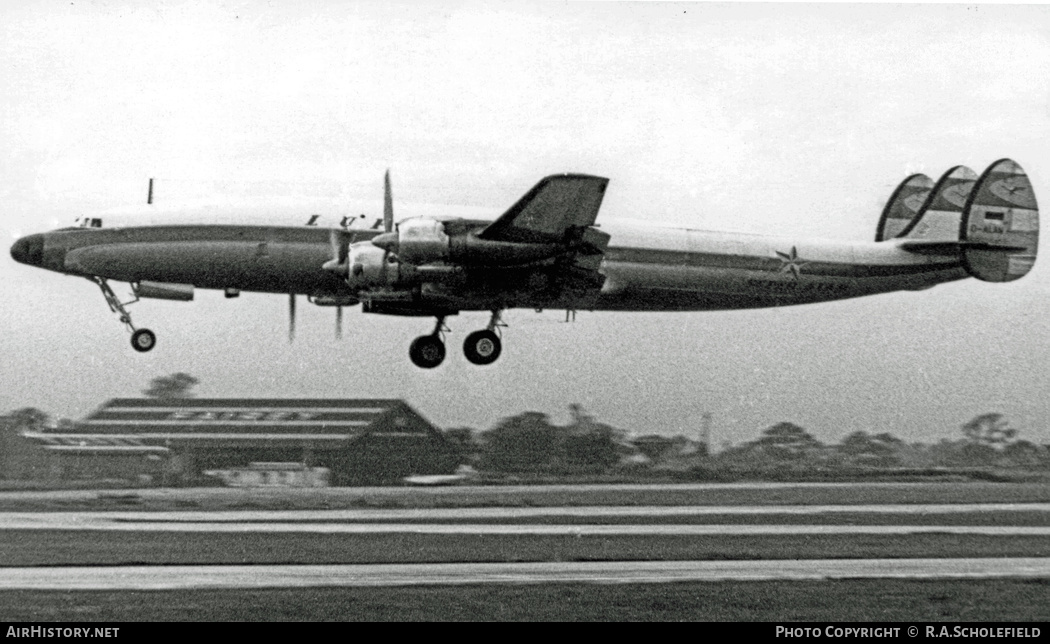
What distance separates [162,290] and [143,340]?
45.2 inches

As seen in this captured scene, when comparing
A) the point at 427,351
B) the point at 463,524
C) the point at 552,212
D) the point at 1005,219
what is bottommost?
the point at 463,524

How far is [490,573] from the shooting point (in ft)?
75.0

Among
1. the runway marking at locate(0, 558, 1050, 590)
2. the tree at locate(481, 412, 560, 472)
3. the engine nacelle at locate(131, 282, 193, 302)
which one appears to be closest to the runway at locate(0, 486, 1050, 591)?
the runway marking at locate(0, 558, 1050, 590)

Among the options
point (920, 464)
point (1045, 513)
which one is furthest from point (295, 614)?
point (920, 464)

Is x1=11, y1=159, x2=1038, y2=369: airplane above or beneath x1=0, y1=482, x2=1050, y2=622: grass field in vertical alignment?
above

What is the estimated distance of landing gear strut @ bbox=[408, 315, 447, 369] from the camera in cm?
2628

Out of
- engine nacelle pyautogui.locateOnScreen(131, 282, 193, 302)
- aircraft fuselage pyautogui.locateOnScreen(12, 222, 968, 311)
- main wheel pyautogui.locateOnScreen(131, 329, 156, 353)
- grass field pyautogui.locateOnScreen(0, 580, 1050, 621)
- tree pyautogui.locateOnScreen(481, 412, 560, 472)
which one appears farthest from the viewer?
tree pyautogui.locateOnScreen(481, 412, 560, 472)

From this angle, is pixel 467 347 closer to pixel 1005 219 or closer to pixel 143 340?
pixel 143 340

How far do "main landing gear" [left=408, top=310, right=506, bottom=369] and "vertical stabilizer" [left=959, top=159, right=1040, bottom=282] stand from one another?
37.5 ft

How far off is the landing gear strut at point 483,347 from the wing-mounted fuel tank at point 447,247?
2494 millimetres

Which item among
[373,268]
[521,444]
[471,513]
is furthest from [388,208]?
[521,444]

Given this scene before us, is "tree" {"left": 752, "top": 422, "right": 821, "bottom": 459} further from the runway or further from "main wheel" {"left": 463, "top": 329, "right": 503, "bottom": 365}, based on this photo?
"main wheel" {"left": 463, "top": 329, "right": 503, "bottom": 365}

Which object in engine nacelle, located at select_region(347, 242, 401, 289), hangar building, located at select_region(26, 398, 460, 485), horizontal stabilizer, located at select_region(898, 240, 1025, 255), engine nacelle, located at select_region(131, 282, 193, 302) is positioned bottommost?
hangar building, located at select_region(26, 398, 460, 485)
